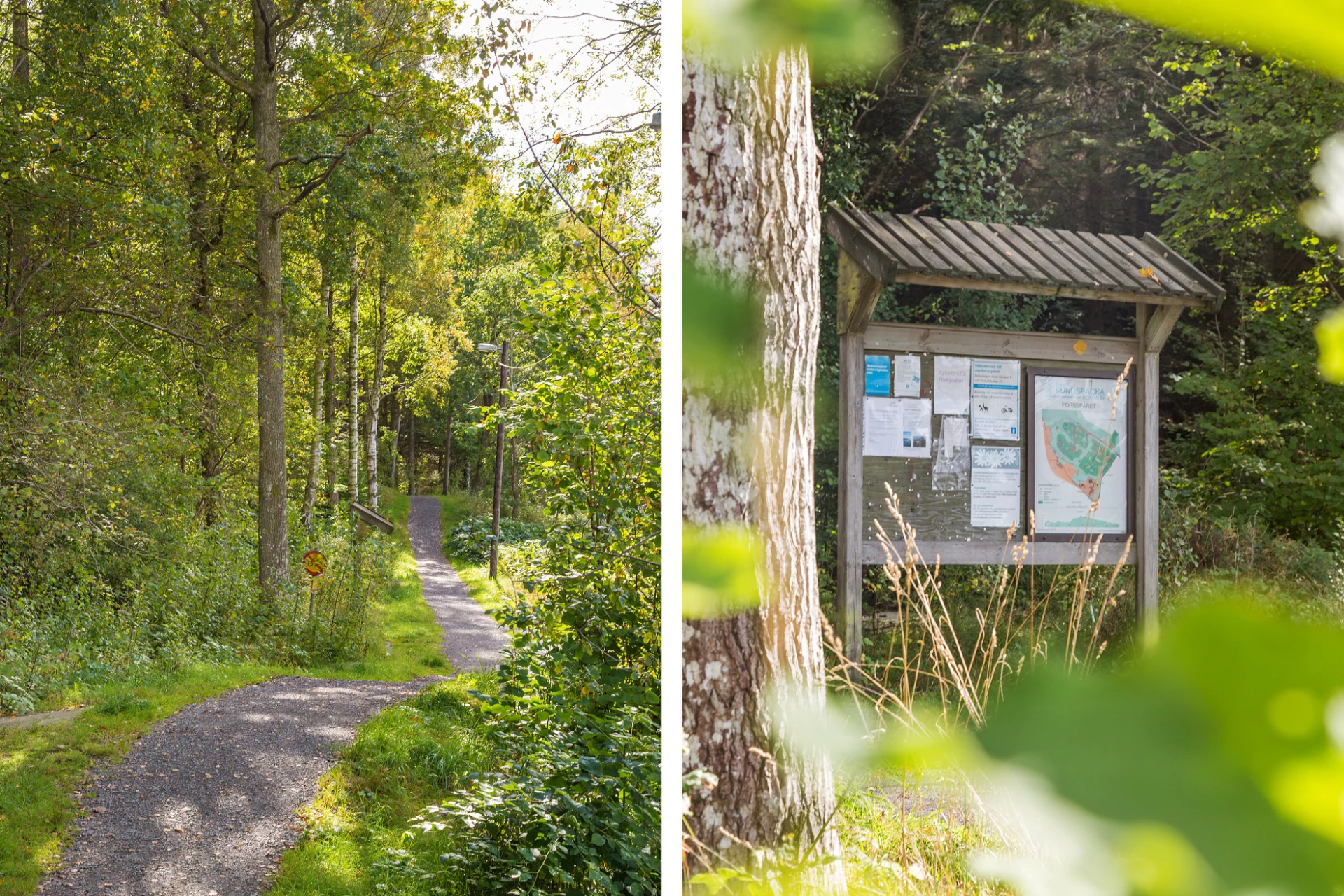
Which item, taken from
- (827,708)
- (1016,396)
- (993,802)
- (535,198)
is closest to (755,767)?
(827,708)

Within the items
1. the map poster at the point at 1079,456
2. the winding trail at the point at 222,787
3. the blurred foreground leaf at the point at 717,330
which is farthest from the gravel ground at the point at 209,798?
the map poster at the point at 1079,456

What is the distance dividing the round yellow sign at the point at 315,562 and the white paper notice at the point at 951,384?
101 centimetres

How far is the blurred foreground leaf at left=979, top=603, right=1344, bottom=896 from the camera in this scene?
43 mm

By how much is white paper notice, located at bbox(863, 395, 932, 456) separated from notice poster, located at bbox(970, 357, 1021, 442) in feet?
0.09

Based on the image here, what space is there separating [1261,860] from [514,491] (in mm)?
1318

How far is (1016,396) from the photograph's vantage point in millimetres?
421

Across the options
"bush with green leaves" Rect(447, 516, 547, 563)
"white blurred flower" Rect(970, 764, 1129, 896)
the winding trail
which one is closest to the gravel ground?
the winding trail

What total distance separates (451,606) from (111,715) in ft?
1.46

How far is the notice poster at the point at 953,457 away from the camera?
0.37m

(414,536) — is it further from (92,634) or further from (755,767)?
(755,767)

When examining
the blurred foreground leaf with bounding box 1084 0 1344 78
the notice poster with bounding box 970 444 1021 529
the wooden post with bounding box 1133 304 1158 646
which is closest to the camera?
the blurred foreground leaf with bounding box 1084 0 1344 78

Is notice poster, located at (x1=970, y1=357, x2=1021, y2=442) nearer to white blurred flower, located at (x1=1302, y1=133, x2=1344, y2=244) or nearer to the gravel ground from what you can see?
white blurred flower, located at (x1=1302, y1=133, x2=1344, y2=244)

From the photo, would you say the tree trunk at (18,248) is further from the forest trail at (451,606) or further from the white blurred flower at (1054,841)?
the white blurred flower at (1054,841)

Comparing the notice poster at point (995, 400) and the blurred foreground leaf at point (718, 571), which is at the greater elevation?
the notice poster at point (995, 400)
